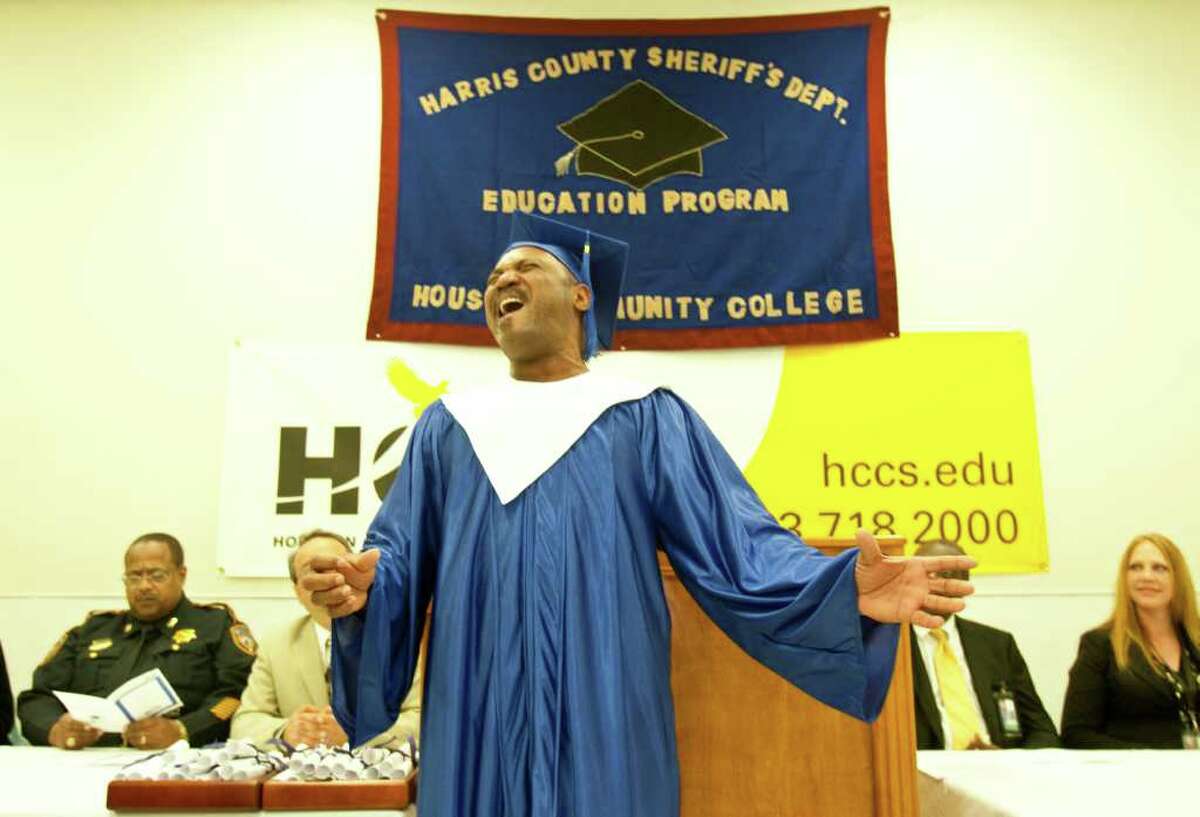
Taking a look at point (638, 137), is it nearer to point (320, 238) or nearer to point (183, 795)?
point (320, 238)

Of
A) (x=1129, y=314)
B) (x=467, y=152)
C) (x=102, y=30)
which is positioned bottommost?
(x=1129, y=314)

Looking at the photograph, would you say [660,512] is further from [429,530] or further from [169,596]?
[169,596]

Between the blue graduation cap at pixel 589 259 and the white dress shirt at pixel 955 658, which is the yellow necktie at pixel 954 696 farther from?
the blue graduation cap at pixel 589 259

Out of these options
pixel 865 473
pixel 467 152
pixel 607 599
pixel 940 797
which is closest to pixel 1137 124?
pixel 865 473

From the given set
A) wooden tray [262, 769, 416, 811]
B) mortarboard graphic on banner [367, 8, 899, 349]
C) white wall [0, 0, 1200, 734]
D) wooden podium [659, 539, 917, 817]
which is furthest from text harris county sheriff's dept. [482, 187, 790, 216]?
wooden tray [262, 769, 416, 811]

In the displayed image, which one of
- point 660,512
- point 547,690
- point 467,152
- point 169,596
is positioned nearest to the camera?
point 547,690

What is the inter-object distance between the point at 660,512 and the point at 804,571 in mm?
344

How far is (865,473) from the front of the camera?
17.9 ft

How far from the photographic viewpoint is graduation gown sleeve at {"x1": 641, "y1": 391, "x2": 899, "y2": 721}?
1.91 meters

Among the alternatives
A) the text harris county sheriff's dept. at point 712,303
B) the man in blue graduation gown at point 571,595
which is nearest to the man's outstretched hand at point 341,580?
the man in blue graduation gown at point 571,595

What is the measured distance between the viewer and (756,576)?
2.03 meters

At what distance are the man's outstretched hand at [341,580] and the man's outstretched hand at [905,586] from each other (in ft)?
2.96

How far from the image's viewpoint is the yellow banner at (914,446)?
540 cm

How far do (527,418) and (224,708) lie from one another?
8.81 ft
